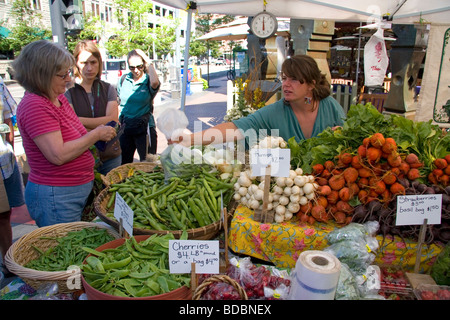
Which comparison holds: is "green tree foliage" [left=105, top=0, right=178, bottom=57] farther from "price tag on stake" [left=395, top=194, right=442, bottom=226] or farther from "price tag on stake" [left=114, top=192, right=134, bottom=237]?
"price tag on stake" [left=395, top=194, right=442, bottom=226]

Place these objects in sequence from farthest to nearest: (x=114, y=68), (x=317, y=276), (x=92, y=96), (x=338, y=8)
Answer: (x=114, y=68)
(x=338, y=8)
(x=92, y=96)
(x=317, y=276)

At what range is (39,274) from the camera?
1653 mm

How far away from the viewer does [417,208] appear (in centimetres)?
172

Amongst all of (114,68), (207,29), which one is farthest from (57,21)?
(207,29)

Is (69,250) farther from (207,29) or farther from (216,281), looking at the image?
(207,29)

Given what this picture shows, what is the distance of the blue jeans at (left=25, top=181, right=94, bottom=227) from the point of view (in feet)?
7.63

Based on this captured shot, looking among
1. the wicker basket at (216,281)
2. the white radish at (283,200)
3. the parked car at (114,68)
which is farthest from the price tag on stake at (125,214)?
the parked car at (114,68)

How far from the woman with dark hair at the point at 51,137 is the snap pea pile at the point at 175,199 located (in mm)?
310

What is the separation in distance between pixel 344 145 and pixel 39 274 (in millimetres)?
2003

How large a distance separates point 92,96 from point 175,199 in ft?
5.95

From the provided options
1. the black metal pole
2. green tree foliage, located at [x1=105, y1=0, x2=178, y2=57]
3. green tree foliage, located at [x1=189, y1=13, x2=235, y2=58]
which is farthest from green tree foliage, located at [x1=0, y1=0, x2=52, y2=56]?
the black metal pole
